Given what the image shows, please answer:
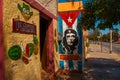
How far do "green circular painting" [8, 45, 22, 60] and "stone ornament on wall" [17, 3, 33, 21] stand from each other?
44.4 inches

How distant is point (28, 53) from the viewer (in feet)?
27.4

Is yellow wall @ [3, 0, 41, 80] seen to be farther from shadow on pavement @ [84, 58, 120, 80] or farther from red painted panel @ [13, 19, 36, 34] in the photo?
shadow on pavement @ [84, 58, 120, 80]

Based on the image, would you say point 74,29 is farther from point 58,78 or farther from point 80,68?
point 58,78

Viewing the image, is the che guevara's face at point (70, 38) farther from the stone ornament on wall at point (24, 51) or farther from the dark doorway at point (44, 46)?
the stone ornament on wall at point (24, 51)

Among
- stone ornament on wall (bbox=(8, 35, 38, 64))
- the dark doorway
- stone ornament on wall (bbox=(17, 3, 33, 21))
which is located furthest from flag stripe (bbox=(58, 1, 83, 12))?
stone ornament on wall (bbox=(17, 3, 33, 21))

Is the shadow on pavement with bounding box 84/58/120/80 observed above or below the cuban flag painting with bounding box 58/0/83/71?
below

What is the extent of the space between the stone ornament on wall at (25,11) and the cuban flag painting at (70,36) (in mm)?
6570

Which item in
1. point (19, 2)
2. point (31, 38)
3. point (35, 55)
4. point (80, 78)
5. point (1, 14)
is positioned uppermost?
point (19, 2)

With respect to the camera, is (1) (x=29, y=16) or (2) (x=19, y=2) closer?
(2) (x=19, y=2)

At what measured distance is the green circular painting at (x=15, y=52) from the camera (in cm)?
695

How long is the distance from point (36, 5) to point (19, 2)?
1.78 m

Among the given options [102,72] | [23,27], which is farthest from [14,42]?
[102,72]

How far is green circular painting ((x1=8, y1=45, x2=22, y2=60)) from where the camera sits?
22.8 ft

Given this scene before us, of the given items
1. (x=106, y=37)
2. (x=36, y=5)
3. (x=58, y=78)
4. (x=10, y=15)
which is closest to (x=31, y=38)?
(x=36, y=5)
